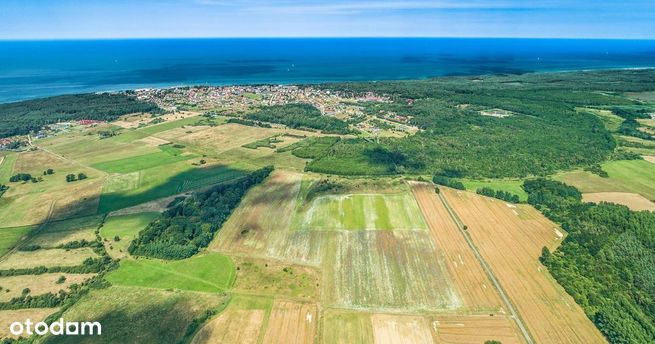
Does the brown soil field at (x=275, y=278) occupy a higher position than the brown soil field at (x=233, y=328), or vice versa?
the brown soil field at (x=275, y=278)

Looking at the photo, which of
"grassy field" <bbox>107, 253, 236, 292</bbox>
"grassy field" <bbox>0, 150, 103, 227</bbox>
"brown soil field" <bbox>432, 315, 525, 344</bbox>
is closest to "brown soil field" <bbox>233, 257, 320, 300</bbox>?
"grassy field" <bbox>107, 253, 236, 292</bbox>

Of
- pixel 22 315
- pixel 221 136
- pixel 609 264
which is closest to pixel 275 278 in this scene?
pixel 22 315

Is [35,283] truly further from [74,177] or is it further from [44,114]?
[44,114]

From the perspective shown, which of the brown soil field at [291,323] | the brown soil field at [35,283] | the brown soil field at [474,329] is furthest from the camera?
the brown soil field at [35,283]

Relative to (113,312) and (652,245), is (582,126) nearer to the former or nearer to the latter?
(652,245)

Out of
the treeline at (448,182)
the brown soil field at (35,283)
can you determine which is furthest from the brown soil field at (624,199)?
the brown soil field at (35,283)

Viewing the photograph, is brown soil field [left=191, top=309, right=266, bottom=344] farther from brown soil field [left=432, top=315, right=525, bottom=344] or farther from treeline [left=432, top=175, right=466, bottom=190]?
treeline [left=432, top=175, right=466, bottom=190]

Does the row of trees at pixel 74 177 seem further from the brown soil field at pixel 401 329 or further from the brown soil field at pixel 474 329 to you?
the brown soil field at pixel 474 329
